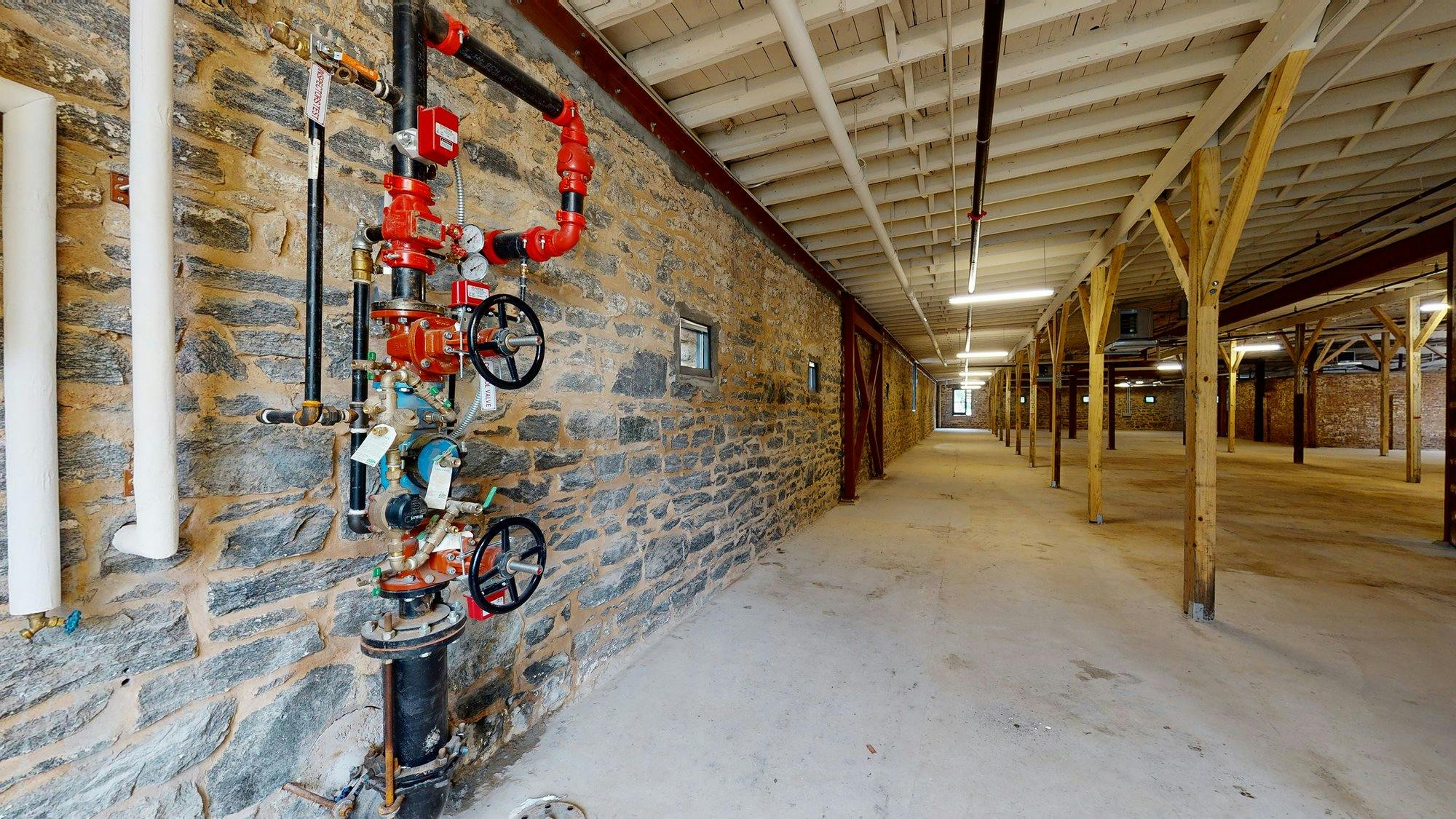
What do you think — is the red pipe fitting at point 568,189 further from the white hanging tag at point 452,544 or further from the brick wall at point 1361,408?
the brick wall at point 1361,408

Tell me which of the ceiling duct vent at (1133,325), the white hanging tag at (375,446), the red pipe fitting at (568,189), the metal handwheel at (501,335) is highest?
the ceiling duct vent at (1133,325)

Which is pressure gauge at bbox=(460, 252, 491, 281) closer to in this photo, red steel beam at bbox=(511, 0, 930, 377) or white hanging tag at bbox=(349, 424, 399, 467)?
white hanging tag at bbox=(349, 424, 399, 467)

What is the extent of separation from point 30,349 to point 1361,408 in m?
23.2

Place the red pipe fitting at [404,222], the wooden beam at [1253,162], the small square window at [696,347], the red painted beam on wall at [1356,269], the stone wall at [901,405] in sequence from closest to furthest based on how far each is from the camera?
the red pipe fitting at [404,222], the wooden beam at [1253,162], the small square window at [696,347], the red painted beam on wall at [1356,269], the stone wall at [901,405]

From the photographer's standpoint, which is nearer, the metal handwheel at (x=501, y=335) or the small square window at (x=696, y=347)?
the metal handwheel at (x=501, y=335)

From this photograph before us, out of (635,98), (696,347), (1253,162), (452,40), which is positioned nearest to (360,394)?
(452,40)

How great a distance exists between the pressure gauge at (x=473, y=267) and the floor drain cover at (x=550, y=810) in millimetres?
1624

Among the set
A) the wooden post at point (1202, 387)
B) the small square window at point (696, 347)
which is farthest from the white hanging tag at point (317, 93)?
the wooden post at point (1202, 387)

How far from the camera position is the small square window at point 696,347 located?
121 inches

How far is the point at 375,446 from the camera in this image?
1.16m

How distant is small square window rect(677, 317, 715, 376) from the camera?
307 cm

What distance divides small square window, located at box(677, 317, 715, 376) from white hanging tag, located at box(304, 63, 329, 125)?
194 cm

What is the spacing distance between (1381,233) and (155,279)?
9192mm

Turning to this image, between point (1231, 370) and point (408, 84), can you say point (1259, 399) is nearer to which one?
point (1231, 370)
